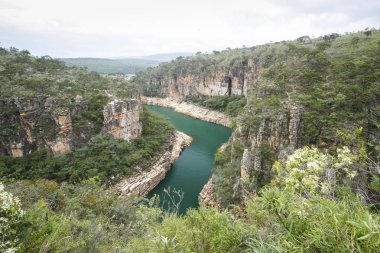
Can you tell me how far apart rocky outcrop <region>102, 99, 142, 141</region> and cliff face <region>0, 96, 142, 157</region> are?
73.1 inches

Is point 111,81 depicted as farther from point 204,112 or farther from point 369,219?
point 369,219

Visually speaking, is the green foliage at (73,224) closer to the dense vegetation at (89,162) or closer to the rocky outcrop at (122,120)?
the dense vegetation at (89,162)

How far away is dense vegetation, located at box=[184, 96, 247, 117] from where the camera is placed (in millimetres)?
44094

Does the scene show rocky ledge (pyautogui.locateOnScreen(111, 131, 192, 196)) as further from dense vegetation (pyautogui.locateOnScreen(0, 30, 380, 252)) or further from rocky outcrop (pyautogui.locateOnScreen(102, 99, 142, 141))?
rocky outcrop (pyautogui.locateOnScreen(102, 99, 142, 141))

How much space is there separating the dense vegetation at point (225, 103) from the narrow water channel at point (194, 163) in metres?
4.33

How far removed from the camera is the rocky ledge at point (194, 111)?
44200mm

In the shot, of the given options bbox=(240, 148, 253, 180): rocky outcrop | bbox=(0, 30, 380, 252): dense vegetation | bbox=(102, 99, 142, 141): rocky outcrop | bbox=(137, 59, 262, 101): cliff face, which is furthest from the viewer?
bbox=(137, 59, 262, 101): cliff face

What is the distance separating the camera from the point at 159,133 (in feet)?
92.1

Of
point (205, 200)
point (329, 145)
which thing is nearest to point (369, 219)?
point (329, 145)

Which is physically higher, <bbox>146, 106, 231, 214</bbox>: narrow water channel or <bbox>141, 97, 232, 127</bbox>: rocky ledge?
<bbox>141, 97, 232, 127</bbox>: rocky ledge

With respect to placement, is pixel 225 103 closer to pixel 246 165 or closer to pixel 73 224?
pixel 246 165

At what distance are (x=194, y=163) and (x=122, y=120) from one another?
27.2ft

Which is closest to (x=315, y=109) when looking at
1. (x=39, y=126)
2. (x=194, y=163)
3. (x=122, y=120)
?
(x=194, y=163)

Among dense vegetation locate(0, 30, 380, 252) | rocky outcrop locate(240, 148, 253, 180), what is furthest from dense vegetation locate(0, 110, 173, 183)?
rocky outcrop locate(240, 148, 253, 180)
